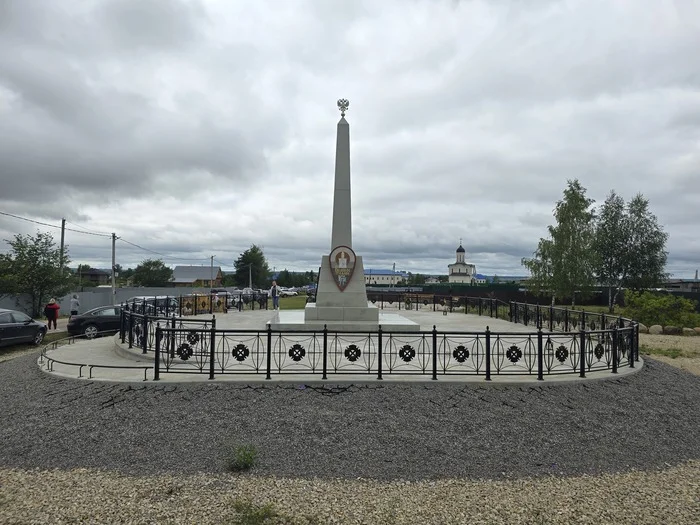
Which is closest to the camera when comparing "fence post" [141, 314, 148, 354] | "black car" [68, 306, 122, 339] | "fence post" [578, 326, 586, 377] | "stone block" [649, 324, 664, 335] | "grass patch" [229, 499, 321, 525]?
"grass patch" [229, 499, 321, 525]

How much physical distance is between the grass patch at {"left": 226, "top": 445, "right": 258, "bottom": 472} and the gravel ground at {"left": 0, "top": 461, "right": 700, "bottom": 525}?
0.71 feet

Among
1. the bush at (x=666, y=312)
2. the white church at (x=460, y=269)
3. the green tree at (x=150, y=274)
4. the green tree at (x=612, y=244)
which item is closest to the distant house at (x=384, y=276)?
the white church at (x=460, y=269)

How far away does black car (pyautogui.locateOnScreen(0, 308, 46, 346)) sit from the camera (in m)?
14.6

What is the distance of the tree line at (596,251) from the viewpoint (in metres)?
33.7

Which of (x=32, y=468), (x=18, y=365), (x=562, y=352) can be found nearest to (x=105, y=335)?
(x=18, y=365)

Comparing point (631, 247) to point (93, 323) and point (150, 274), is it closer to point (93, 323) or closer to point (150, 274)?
point (93, 323)

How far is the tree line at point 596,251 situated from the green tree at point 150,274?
55.8 m

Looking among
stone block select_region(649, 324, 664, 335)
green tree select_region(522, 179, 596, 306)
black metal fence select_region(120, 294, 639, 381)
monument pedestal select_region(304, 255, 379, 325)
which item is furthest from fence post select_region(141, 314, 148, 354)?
green tree select_region(522, 179, 596, 306)

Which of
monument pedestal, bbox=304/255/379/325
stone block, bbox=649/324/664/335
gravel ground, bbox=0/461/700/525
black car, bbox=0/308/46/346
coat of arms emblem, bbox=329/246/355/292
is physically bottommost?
gravel ground, bbox=0/461/700/525

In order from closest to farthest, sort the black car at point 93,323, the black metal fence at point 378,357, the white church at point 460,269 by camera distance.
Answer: the black metal fence at point 378,357, the black car at point 93,323, the white church at point 460,269

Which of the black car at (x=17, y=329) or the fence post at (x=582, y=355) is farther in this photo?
the black car at (x=17, y=329)

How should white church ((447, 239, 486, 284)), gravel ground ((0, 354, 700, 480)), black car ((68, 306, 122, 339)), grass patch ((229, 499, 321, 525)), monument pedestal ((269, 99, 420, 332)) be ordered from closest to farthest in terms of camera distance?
grass patch ((229, 499, 321, 525)), gravel ground ((0, 354, 700, 480)), monument pedestal ((269, 99, 420, 332)), black car ((68, 306, 122, 339)), white church ((447, 239, 486, 284))

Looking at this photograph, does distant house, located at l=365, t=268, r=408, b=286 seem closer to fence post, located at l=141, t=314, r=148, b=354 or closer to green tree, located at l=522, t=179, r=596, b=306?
green tree, located at l=522, t=179, r=596, b=306

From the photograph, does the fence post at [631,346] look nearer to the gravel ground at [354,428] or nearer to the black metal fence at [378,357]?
the black metal fence at [378,357]
